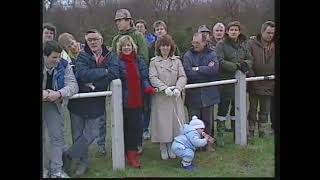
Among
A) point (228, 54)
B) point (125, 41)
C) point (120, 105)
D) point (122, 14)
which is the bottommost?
point (120, 105)

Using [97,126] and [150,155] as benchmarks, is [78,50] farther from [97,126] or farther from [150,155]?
[150,155]

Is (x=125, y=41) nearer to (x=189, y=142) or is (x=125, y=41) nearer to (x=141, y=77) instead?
(x=141, y=77)

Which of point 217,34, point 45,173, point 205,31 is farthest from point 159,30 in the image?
point 45,173

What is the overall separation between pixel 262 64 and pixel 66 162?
2126 mm

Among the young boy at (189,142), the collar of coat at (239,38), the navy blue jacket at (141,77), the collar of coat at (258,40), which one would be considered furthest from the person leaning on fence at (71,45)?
the collar of coat at (258,40)

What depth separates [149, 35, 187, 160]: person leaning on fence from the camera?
594 centimetres

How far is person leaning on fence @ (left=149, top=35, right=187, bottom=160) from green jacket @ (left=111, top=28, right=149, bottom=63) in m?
0.11

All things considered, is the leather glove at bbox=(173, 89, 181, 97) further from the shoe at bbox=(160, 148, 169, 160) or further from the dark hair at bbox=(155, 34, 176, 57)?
the shoe at bbox=(160, 148, 169, 160)

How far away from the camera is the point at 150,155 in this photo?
236 inches

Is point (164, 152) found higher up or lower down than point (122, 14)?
lower down

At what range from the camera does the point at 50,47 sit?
584 centimetres

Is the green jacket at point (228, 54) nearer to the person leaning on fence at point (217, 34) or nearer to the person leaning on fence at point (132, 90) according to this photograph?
the person leaning on fence at point (217, 34)
